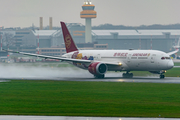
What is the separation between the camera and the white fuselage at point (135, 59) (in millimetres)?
57188

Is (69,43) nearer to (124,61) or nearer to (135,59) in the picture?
(124,61)

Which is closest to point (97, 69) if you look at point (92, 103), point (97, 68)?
point (97, 68)

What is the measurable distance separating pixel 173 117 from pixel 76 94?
13.8m

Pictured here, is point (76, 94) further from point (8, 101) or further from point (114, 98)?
point (8, 101)

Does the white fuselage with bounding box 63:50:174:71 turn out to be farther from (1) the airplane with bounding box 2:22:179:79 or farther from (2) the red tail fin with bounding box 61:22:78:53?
(2) the red tail fin with bounding box 61:22:78:53

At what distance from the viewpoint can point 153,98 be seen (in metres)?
32.7

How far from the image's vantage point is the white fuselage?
57.2 meters

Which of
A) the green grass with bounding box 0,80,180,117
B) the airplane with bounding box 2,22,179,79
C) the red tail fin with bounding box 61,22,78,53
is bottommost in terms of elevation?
the green grass with bounding box 0,80,180,117

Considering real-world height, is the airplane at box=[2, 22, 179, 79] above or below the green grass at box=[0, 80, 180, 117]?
above

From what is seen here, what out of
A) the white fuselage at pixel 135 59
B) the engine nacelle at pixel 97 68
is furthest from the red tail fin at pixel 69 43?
the engine nacelle at pixel 97 68

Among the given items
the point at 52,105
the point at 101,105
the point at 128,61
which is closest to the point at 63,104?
the point at 52,105

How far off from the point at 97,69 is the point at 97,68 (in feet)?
0.49

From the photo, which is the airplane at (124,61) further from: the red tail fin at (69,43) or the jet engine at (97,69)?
the red tail fin at (69,43)

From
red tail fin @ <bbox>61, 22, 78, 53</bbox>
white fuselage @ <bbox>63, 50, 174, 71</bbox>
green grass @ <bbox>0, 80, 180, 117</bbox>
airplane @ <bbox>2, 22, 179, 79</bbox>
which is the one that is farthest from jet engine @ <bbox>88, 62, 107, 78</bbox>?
green grass @ <bbox>0, 80, 180, 117</bbox>
